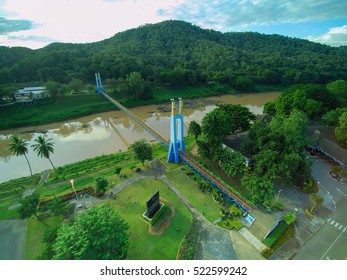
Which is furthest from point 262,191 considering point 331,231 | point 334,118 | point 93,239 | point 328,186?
point 334,118

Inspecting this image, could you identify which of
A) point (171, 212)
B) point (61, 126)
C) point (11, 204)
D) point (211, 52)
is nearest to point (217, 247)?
point (171, 212)

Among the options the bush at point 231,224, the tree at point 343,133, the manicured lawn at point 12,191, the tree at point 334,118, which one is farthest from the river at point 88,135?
the tree at point 343,133

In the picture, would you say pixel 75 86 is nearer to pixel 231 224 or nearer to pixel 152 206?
pixel 152 206

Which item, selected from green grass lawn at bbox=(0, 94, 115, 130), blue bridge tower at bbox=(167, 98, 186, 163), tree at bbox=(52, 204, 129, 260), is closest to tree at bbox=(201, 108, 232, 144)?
blue bridge tower at bbox=(167, 98, 186, 163)

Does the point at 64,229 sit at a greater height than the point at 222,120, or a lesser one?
lesser

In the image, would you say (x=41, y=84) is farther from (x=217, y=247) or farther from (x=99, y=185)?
(x=217, y=247)

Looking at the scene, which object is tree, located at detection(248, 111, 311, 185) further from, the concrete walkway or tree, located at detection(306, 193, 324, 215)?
the concrete walkway
